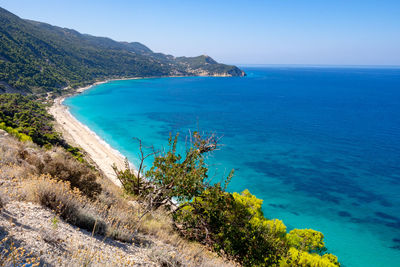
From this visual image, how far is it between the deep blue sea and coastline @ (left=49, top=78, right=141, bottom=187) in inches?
94.8

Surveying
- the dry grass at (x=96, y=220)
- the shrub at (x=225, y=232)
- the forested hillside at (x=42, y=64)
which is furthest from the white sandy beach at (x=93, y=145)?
the forested hillside at (x=42, y=64)

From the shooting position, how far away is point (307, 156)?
4400 centimetres

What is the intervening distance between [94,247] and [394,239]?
30081mm

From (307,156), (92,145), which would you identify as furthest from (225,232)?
(307,156)

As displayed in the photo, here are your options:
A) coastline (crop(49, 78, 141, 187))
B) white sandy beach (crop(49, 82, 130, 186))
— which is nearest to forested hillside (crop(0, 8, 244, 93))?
white sandy beach (crop(49, 82, 130, 186))

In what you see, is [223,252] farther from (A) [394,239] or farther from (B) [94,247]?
(A) [394,239]

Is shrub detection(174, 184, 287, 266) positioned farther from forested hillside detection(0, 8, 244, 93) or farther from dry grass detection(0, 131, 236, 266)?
forested hillside detection(0, 8, 244, 93)

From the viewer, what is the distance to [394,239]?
76.3 ft

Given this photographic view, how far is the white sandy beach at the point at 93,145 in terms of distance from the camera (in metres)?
32.2

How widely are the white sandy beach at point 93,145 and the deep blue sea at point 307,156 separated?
2.46 m

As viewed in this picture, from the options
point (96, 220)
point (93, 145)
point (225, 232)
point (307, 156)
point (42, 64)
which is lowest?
point (307, 156)

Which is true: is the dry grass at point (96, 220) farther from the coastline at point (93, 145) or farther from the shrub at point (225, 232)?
the coastline at point (93, 145)

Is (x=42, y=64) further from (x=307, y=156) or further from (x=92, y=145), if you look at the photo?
(x=307, y=156)

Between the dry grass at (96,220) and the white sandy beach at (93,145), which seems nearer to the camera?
the dry grass at (96,220)
